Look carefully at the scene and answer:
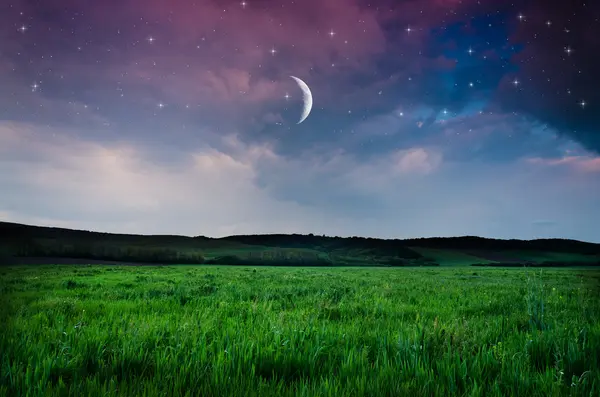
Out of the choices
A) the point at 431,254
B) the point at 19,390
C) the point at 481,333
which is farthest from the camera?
the point at 431,254

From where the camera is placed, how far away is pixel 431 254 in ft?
350

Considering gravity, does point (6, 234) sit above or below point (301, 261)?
above

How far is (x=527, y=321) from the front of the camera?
6000 mm

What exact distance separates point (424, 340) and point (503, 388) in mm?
1242

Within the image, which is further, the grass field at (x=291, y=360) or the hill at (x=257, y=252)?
the hill at (x=257, y=252)

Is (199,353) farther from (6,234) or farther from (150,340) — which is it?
(6,234)

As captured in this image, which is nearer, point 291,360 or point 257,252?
point 291,360

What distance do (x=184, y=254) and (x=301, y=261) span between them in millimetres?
29041

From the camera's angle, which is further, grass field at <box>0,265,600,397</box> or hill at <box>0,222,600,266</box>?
hill at <box>0,222,600,266</box>

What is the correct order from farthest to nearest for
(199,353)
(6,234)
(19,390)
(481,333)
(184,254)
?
1. (184,254)
2. (6,234)
3. (481,333)
4. (199,353)
5. (19,390)

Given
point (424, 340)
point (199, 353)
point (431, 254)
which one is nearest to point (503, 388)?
point (424, 340)


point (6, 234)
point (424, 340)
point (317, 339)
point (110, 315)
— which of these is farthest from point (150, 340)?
point (6, 234)

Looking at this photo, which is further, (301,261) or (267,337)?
(301,261)

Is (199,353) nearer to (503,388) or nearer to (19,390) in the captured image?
(19,390)
